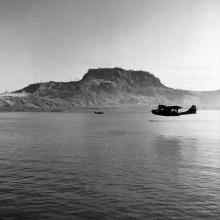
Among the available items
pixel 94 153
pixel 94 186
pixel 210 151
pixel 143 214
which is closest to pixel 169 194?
pixel 143 214

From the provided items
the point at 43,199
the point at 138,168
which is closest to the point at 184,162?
the point at 138,168

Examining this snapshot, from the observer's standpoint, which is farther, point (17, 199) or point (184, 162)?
point (184, 162)

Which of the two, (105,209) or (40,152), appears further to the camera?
(40,152)

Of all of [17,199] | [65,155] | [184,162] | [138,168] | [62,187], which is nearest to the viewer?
[17,199]

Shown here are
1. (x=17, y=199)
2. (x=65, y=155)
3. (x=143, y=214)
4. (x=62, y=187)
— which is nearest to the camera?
(x=143, y=214)

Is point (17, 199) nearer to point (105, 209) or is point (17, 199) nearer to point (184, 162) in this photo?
point (105, 209)

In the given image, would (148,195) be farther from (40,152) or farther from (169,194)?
(40,152)

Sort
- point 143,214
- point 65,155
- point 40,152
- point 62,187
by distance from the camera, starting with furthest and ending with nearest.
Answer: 1. point 40,152
2. point 65,155
3. point 62,187
4. point 143,214

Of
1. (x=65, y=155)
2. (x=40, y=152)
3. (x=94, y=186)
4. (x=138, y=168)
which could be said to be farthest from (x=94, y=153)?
(x=94, y=186)

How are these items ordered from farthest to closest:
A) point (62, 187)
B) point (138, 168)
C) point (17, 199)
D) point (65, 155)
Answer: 1. point (65, 155)
2. point (138, 168)
3. point (62, 187)
4. point (17, 199)
